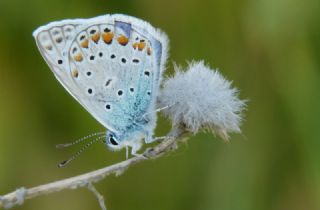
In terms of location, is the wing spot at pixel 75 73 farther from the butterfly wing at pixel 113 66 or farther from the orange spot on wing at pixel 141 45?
the orange spot on wing at pixel 141 45

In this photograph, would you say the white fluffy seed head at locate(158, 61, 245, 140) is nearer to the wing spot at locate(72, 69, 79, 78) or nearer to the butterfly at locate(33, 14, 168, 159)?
the butterfly at locate(33, 14, 168, 159)

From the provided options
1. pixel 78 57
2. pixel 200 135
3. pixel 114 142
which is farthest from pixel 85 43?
pixel 200 135

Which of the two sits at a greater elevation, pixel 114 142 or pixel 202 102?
pixel 202 102

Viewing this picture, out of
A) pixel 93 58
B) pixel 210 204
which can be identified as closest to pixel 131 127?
pixel 93 58

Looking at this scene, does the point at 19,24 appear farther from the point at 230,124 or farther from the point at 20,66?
the point at 230,124

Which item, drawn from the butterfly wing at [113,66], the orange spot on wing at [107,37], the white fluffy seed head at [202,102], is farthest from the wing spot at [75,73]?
the white fluffy seed head at [202,102]

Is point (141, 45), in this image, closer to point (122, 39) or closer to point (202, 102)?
point (122, 39)
